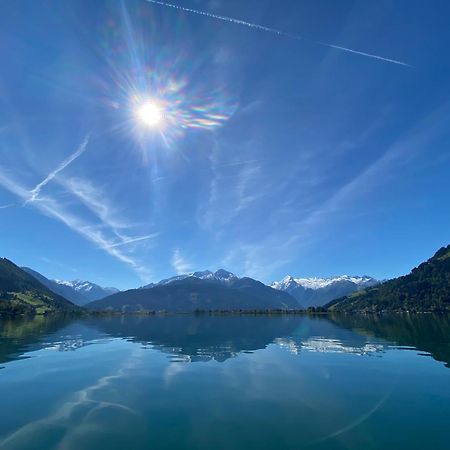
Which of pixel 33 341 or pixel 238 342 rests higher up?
pixel 33 341

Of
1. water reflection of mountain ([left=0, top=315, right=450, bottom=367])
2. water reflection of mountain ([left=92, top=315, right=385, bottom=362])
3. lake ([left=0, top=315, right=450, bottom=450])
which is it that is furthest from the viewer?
water reflection of mountain ([left=92, top=315, right=385, bottom=362])

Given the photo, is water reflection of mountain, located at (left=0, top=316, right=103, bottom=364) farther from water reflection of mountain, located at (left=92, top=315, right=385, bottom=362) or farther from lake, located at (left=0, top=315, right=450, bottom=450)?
water reflection of mountain, located at (left=92, top=315, right=385, bottom=362)

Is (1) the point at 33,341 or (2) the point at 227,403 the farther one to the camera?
(1) the point at 33,341

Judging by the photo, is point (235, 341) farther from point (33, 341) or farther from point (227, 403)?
point (227, 403)

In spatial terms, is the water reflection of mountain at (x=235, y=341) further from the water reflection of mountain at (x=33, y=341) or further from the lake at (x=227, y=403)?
the lake at (x=227, y=403)

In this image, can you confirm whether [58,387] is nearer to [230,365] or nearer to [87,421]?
[87,421]

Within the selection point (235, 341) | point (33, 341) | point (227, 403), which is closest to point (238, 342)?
point (235, 341)

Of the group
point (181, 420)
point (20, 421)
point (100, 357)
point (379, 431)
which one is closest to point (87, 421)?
point (20, 421)

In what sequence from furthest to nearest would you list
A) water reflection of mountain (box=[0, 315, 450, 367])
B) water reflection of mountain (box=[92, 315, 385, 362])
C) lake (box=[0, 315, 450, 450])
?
water reflection of mountain (box=[92, 315, 385, 362]), water reflection of mountain (box=[0, 315, 450, 367]), lake (box=[0, 315, 450, 450])

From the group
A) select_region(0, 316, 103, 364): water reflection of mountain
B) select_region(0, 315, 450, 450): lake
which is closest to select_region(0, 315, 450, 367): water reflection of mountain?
select_region(0, 316, 103, 364): water reflection of mountain

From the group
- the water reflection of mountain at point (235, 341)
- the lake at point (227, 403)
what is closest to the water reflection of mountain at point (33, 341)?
the water reflection of mountain at point (235, 341)

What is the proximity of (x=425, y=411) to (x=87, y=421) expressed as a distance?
93.0ft

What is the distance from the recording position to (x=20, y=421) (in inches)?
1006

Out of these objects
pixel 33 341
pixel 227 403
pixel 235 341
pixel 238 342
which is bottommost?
pixel 227 403
